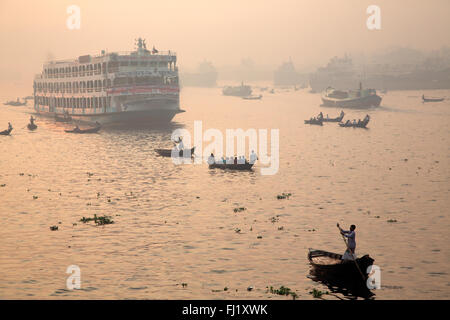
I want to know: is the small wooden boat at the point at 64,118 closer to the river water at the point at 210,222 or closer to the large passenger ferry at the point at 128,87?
the large passenger ferry at the point at 128,87

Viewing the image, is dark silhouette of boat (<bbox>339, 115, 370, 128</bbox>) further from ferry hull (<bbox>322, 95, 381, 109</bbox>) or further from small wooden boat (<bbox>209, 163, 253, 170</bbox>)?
ferry hull (<bbox>322, 95, 381, 109</bbox>)

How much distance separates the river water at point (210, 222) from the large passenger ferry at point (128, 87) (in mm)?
25587

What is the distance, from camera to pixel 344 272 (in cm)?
2322

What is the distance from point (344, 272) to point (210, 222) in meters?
12.1

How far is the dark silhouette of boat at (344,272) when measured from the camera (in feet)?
74.4

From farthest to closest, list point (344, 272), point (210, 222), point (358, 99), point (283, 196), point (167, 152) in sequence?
point (358, 99), point (167, 152), point (283, 196), point (210, 222), point (344, 272)

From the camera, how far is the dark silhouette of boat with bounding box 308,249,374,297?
22.7 metres

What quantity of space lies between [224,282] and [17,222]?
16.8 m

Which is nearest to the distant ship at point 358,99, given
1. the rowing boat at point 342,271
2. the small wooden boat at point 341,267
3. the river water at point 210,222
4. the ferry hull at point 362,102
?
the ferry hull at point 362,102

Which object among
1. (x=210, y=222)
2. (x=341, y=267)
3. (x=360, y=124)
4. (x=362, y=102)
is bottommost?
(x=210, y=222)

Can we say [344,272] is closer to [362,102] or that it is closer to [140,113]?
[140,113]

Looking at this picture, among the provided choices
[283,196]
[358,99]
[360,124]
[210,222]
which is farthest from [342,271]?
[358,99]
